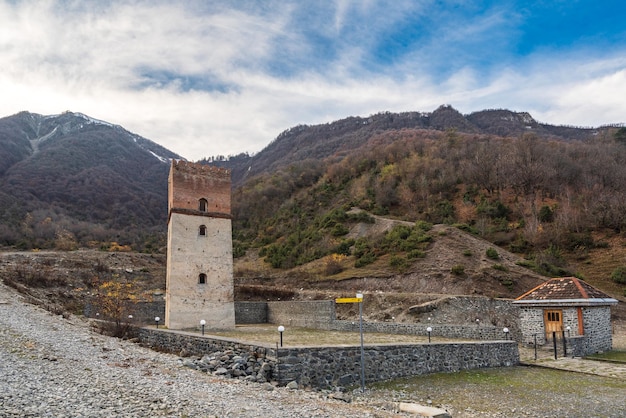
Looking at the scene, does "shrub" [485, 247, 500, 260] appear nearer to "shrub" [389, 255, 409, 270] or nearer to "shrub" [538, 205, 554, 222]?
"shrub" [389, 255, 409, 270]

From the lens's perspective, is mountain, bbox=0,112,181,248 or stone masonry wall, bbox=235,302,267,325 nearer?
stone masonry wall, bbox=235,302,267,325

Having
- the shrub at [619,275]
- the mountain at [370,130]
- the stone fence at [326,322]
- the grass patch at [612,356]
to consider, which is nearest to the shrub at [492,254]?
the shrub at [619,275]

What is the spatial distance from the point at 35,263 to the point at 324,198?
28680 millimetres

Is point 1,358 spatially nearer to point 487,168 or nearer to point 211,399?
point 211,399

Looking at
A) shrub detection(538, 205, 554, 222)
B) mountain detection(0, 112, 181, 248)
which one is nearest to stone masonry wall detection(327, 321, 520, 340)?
shrub detection(538, 205, 554, 222)

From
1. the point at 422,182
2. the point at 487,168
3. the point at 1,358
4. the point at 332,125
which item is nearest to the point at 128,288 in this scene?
the point at 1,358

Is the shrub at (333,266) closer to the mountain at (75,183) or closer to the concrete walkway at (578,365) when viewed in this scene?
the concrete walkway at (578,365)

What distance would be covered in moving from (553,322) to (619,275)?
1201cm

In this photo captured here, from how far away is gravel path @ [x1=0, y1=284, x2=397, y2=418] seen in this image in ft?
18.0

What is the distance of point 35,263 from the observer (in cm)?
2847

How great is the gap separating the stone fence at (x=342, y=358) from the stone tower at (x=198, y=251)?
187 inches

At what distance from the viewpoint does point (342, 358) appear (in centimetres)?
940

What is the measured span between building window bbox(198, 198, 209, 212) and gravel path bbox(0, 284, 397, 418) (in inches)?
371

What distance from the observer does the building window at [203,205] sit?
19.3 metres
